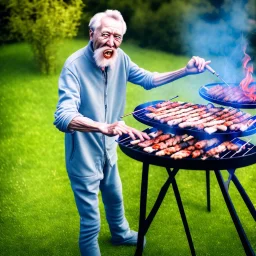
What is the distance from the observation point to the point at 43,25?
1082 centimetres

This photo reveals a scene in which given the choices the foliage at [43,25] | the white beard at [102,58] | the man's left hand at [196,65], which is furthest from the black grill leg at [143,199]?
the foliage at [43,25]

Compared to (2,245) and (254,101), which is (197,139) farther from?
(2,245)

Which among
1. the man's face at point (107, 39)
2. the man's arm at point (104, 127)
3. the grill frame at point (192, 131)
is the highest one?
the man's face at point (107, 39)

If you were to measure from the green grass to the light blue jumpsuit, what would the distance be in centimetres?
84

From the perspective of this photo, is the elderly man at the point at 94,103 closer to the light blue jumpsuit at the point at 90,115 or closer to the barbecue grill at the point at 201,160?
the light blue jumpsuit at the point at 90,115

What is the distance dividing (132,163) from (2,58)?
7.67 metres

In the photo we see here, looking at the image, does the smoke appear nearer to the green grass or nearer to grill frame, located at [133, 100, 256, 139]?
the green grass

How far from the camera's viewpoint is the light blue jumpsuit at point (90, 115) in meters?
3.36

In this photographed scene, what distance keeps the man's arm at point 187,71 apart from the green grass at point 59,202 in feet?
5.10

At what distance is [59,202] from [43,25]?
6.42 meters

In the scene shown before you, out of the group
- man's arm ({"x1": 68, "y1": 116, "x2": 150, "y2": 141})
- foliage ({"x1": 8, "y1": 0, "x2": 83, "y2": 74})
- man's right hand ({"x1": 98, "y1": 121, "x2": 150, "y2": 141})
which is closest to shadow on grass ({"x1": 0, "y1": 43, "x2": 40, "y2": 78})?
foliage ({"x1": 8, "y1": 0, "x2": 83, "y2": 74})

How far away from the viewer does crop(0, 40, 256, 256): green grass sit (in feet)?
14.6

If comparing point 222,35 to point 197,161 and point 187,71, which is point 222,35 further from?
point 197,161

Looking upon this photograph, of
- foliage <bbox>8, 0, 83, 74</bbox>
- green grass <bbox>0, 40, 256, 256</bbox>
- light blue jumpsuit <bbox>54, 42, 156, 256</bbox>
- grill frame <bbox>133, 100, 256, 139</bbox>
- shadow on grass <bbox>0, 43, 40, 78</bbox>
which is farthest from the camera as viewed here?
shadow on grass <bbox>0, 43, 40, 78</bbox>
